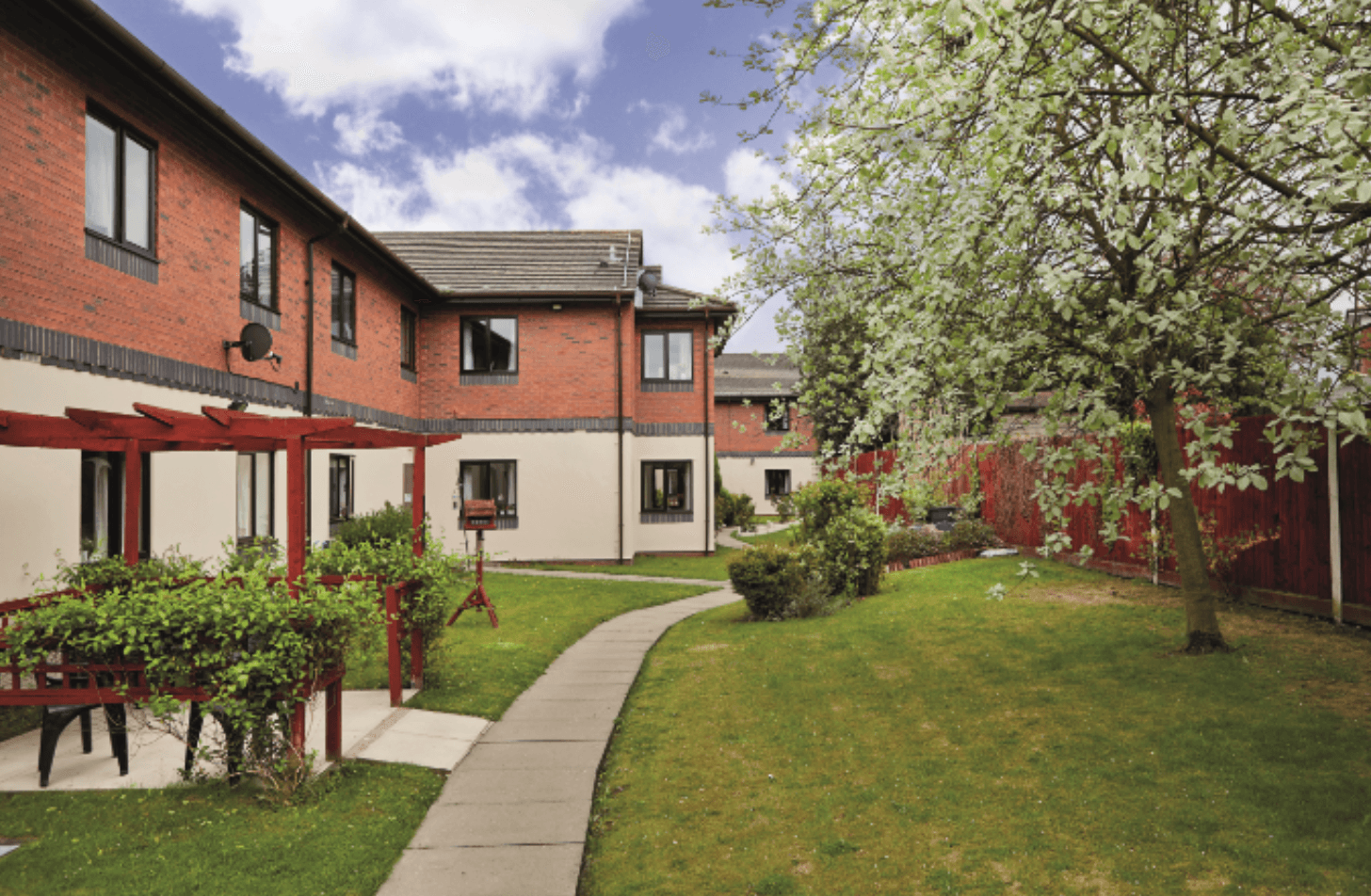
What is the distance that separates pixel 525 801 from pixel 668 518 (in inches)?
608

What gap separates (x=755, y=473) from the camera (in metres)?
37.1

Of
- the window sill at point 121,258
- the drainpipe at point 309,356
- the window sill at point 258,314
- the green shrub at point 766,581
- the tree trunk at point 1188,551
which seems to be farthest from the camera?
the drainpipe at point 309,356

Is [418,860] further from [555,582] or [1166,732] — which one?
[555,582]

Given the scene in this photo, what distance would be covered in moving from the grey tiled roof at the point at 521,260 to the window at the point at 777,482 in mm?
17471

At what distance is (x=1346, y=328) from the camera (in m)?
4.55

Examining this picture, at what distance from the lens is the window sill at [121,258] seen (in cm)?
796

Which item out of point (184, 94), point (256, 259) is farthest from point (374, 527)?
point (184, 94)

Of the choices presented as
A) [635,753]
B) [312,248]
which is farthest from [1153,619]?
[312,248]

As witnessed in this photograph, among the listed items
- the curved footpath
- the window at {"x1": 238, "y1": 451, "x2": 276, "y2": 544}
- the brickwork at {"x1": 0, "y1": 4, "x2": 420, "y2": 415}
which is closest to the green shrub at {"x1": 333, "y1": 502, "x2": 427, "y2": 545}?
the window at {"x1": 238, "y1": 451, "x2": 276, "y2": 544}

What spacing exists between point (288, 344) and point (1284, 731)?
1268 cm

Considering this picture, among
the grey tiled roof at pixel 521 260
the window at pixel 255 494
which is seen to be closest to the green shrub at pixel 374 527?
the window at pixel 255 494

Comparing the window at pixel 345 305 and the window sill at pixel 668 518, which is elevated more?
the window at pixel 345 305

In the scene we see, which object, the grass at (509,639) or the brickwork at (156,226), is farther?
the grass at (509,639)

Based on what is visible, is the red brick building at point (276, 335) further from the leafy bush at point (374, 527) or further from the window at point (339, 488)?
the leafy bush at point (374, 527)
